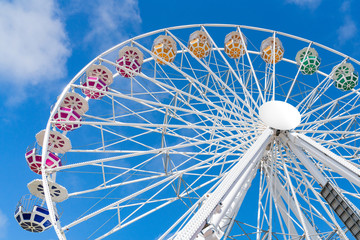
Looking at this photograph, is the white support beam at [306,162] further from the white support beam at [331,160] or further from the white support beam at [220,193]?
the white support beam at [220,193]

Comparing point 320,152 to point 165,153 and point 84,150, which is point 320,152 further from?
point 84,150

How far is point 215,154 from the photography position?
13.6 m

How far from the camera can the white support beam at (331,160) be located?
9.52 metres

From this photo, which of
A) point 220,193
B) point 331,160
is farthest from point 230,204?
point 331,160

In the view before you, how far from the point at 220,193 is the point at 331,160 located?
350cm

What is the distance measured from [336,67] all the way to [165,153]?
9.53 metres

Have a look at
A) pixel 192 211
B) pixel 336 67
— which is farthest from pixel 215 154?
pixel 336 67

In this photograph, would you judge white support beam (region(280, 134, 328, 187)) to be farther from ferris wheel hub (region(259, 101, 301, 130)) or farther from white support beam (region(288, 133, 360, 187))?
ferris wheel hub (region(259, 101, 301, 130))

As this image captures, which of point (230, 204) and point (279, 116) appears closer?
point (230, 204)

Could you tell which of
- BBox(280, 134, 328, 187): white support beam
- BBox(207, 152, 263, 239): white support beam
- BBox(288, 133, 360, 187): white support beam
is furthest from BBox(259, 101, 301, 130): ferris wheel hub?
BBox(207, 152, 263, 239): white support beam

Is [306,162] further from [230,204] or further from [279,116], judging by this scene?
[230,204]

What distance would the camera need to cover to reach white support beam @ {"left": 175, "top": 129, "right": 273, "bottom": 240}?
774 centimetres

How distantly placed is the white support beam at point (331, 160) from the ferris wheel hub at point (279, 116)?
681 millimetres

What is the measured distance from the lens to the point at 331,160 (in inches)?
402
